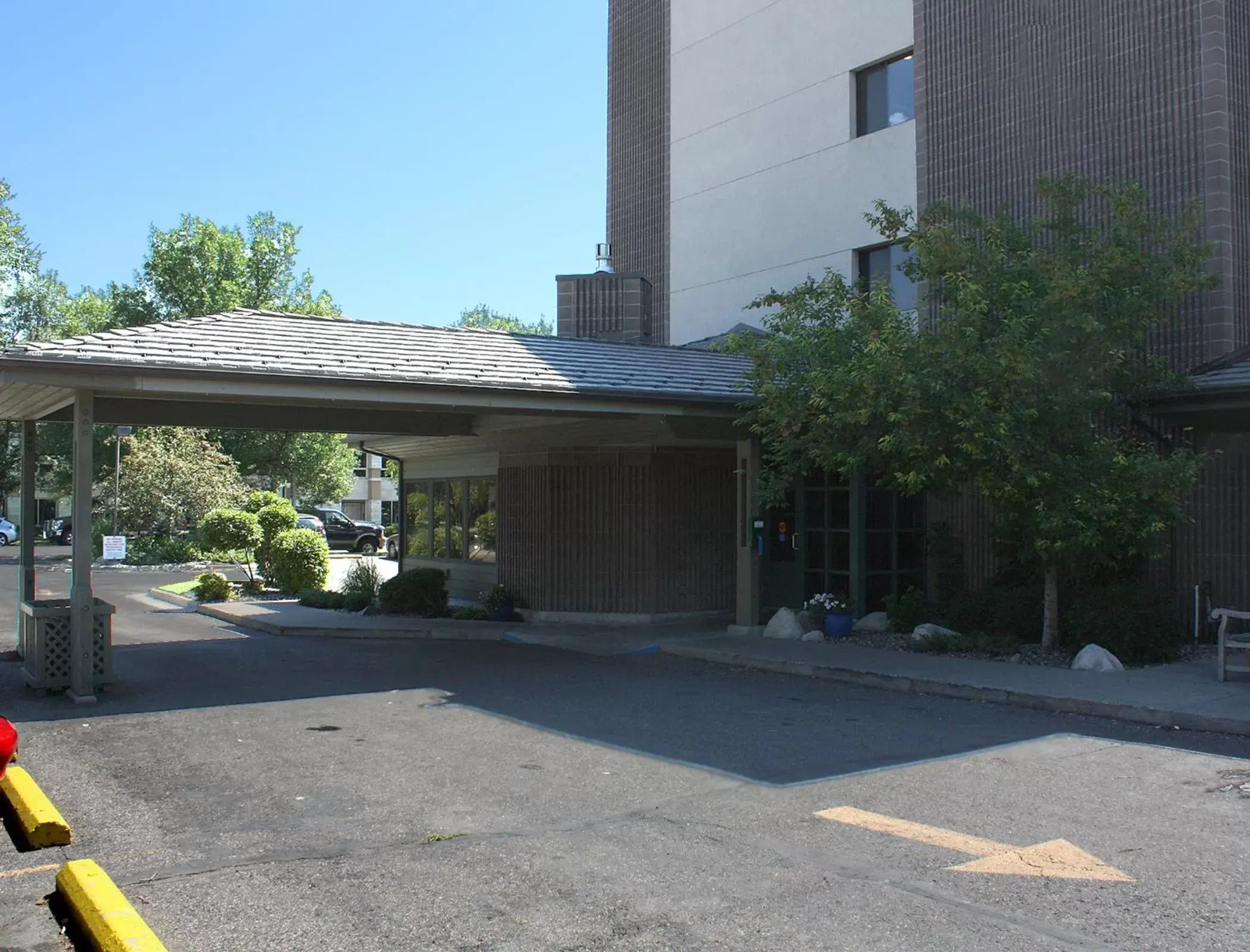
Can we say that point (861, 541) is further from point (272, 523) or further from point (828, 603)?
point (272, 523)

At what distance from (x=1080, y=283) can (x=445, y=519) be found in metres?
13.4

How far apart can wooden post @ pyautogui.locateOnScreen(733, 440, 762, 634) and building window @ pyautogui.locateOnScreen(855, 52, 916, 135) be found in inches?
263

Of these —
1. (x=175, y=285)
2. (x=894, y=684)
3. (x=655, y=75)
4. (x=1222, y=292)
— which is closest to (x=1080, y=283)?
(x=1222, y=292)

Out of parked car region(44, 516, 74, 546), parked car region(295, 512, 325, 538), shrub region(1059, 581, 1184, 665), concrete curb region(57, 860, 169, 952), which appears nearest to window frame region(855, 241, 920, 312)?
shrub region(1059, 581, 1184, 665)

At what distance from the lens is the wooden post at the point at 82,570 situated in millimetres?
10961

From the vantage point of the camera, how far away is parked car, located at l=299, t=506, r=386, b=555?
46.7 m

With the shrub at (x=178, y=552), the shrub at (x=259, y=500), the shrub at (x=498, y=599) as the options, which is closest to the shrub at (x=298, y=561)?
the shrub at (x=259, y=500)

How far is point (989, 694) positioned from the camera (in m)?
11.0

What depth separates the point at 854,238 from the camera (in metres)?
19.2

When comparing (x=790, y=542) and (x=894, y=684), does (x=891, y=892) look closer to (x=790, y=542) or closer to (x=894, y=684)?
(x=894, y=684)

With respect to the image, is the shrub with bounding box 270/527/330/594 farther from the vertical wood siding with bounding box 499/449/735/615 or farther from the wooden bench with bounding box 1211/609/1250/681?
the wooden bench with bounding box 1211/609/1250/681

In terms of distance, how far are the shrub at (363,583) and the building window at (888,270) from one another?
10.3 m

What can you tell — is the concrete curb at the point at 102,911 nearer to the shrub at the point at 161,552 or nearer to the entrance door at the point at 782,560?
the entrance door at the point at 782,560

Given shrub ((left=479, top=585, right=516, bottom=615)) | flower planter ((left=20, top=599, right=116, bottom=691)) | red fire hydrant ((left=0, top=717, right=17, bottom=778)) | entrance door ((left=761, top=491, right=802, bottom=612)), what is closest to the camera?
red fire hydrant ((left=0, top=717, right=17, bottom=778))
